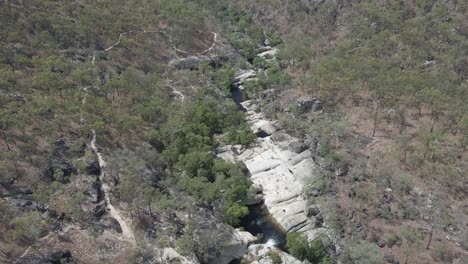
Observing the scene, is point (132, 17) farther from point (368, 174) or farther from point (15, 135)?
point (368, 174)

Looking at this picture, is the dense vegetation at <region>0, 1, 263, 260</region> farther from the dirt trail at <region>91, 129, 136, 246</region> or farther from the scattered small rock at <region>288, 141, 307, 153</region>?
the scattered small rock at <region>288, 141, 307, 153</region>

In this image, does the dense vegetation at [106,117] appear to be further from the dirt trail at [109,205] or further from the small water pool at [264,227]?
the small water pool at [264,227]

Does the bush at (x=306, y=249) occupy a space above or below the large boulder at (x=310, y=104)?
below

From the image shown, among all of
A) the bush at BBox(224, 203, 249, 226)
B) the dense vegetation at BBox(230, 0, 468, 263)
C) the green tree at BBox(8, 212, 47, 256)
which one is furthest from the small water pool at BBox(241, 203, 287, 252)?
the green tree at BBox(8, 212, 47, 256)

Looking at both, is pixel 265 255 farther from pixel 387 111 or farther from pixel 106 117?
pixel 387 111

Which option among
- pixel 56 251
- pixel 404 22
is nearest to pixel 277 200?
pixel 56 251

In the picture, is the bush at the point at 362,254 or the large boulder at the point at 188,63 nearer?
the bush at the point at 362,254

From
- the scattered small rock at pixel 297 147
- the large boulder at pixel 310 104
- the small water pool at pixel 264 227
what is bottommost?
the small water pool at pixel 264 227

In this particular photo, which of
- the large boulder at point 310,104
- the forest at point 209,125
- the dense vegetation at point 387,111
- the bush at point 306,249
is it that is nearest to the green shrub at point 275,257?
the forest at point 209,125

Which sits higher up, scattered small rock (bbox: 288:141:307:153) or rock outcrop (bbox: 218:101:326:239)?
scattered small rock (bbox: 288:141:307:153)

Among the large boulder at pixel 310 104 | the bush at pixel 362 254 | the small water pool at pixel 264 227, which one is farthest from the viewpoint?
the large boulder at pixel 310 104

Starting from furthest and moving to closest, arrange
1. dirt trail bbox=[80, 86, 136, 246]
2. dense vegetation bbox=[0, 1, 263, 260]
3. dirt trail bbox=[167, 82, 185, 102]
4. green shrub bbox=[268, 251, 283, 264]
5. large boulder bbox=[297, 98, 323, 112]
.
Result: dirt trail bbox=[167, 82, 185, 102]
large boulder bbox=[297, 98, 323, 112]
dense vegetation bbox=[0, 1, 263, 260]
dirt trail bbox=[80, 86, 136, 246]
green shrub bbox=[268, 251, 283, 264]
